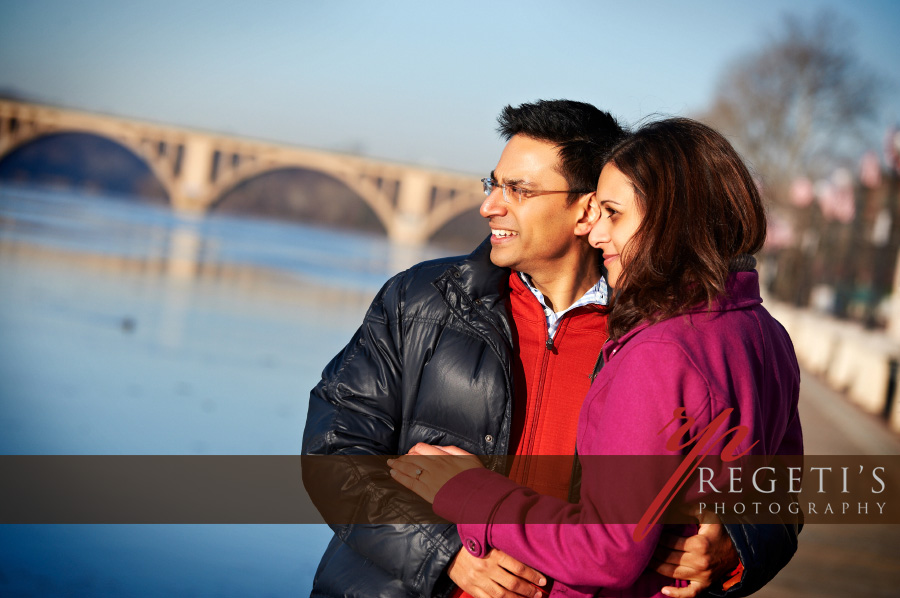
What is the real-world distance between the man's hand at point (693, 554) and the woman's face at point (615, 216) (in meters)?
0.47

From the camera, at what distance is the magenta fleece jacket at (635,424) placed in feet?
4.41

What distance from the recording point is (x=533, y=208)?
2227 mm

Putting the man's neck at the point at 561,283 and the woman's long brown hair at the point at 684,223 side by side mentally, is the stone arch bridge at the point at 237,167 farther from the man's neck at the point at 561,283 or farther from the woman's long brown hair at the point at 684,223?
the woman's long brown hair at the point at 684,223

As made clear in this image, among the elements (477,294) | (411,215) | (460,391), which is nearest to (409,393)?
(460,391)

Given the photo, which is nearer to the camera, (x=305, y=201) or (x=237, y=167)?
(x=237, y=167)

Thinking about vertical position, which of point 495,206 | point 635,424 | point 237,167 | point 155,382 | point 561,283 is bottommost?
point 155,382

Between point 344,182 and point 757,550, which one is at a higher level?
point 344,182

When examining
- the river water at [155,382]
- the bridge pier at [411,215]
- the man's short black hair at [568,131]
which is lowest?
the river water at [155,382]

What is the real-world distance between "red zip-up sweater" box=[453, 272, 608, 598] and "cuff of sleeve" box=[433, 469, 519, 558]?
0.76 ft

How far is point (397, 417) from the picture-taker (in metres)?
1.88

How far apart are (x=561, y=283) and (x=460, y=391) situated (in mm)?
565

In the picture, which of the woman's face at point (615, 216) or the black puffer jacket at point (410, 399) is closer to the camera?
the woman's face at point (615, 216)

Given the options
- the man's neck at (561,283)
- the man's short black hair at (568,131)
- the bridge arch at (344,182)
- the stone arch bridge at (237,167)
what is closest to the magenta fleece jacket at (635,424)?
the man's neck at (561,283)

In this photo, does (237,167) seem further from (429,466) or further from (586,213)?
(429,466)
